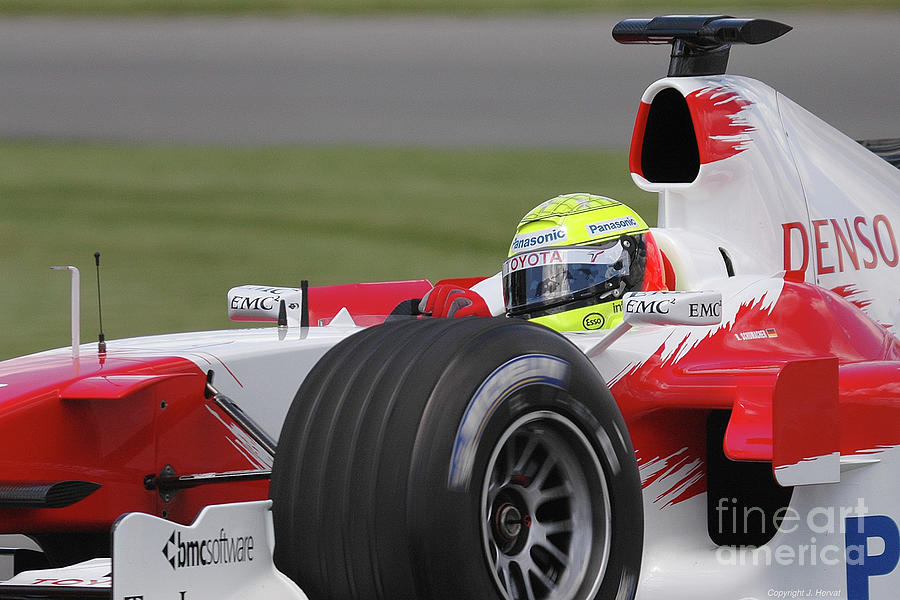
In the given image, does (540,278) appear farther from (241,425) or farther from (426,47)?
(426,47)

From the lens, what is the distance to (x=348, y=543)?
2885mm

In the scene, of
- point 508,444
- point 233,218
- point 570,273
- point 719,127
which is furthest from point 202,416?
point 233,218

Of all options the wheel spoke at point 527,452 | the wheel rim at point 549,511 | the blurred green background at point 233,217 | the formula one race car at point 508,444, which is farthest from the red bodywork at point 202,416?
the blurred green background at point 233,217

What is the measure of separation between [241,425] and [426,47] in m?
10.9

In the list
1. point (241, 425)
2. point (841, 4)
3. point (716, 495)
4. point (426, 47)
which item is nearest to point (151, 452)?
point (241, 425)

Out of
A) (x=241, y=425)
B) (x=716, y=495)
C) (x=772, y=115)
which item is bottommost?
(x=716, y=495)

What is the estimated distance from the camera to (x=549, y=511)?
3.21 metres

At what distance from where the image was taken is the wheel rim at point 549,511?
3.11m

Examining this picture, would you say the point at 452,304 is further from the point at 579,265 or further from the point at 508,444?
the point at 508,444

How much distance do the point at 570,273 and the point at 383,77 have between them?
31.8 ft

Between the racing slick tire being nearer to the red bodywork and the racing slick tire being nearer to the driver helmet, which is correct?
the red bodywork

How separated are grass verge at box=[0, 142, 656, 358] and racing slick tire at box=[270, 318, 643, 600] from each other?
5783 mm

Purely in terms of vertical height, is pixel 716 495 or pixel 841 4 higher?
pixel 841 4

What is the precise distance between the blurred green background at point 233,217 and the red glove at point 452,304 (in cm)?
466
